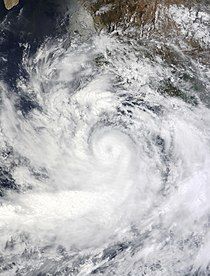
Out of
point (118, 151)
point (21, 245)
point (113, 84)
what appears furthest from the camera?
point (113, 84)

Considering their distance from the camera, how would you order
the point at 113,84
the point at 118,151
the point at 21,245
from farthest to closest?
the point at 113,84, the point at 118,151, the point at 21,245

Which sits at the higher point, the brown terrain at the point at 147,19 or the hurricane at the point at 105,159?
the brown terrain at the point at 147,19

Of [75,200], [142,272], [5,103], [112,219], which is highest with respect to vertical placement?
[5,103]

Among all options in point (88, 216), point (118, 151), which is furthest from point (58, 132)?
point (88, 216)

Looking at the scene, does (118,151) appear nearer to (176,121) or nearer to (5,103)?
(176,121)

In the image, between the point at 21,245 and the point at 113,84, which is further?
the point at 113,84

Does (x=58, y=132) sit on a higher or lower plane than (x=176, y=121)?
higher

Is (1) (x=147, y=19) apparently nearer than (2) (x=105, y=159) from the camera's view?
No

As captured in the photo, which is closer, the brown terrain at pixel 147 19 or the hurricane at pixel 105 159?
the hurricane at pixel 105 159
